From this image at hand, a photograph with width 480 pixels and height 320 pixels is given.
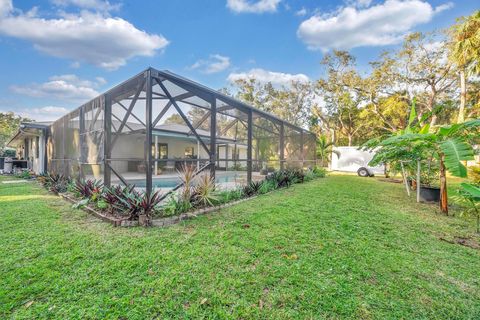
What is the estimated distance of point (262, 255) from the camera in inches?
114

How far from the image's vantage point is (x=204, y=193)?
17.1 feet

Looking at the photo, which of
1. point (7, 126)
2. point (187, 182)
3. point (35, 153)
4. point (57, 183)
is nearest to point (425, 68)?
point (187, 182)

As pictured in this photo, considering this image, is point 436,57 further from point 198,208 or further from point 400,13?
point 198,208

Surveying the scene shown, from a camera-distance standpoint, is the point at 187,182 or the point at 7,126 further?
the point at 7,126

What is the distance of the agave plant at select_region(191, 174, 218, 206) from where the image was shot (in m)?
5.16

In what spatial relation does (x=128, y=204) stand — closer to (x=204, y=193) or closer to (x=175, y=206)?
(x=175, y=206)

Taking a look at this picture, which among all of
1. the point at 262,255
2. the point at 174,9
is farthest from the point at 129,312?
the point at 174,9

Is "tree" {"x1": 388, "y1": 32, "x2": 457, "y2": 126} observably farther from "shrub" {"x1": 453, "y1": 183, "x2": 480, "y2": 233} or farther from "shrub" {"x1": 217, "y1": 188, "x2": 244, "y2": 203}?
"shrub" {"x1": 217, "y1": 188, "x2": 244, "y2": 203}

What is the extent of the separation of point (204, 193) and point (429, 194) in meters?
7.16

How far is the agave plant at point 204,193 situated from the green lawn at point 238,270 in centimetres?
77

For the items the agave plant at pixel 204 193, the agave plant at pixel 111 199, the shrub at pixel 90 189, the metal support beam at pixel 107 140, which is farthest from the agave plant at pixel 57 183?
the agave plant at pixel 204 193

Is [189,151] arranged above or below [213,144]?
above

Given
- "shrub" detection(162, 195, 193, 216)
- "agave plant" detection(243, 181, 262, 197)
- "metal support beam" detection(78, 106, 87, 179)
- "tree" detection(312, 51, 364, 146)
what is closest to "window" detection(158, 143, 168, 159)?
"metal support beam" detection(78, 106, 87, 179)

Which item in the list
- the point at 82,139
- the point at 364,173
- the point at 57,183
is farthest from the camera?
the point at 364,173
